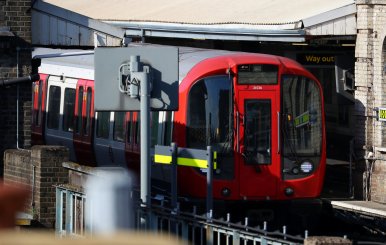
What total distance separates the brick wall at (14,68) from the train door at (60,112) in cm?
459

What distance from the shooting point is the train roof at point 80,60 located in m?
18.0

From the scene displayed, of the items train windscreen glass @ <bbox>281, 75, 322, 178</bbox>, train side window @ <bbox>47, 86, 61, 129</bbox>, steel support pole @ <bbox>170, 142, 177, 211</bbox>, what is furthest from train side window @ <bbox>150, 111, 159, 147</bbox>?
train side window @ <bbox>47, 86, 61, 129</bbox>

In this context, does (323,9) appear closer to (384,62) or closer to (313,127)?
(384,62)

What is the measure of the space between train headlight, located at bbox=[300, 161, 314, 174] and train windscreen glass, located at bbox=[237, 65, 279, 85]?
4.41ft

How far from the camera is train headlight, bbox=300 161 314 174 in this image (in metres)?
18.2

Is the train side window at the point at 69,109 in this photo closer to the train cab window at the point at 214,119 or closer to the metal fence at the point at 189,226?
the train cab window at the point at 214,119

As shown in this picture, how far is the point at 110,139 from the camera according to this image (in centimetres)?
1992

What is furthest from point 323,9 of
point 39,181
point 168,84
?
point 168,84

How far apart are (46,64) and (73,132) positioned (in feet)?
6.78

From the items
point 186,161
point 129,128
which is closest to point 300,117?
point 186,161

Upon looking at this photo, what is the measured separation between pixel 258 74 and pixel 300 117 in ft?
3.06

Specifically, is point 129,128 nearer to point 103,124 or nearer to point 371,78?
point 103,124

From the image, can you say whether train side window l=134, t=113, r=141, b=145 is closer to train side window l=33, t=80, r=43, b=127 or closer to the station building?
the station building

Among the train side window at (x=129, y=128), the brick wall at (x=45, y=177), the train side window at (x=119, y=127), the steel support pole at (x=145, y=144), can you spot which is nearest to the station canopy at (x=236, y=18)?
the train side window at (x=119, y=127)
